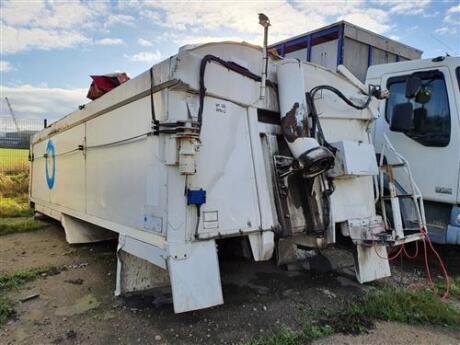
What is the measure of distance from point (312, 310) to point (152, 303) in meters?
1.44

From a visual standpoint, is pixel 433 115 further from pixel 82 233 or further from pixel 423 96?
pixel 82 233

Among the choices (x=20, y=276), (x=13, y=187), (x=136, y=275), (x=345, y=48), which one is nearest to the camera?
(x=136, y=275)

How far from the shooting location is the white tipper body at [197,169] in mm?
2496

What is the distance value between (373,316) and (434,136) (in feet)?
7.75

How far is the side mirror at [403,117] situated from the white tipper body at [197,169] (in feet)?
2.70

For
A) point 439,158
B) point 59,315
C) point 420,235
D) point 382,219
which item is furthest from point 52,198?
point 439,158

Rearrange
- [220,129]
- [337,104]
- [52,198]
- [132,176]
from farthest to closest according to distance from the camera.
→ [52,198]
[337,104]
[132,176]
[220,129]

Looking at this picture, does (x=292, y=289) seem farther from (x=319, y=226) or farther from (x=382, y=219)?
(x=382, y=219)

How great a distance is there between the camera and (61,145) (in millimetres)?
5008

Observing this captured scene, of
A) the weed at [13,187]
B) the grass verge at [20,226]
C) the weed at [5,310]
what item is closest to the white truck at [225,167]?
the weed at [5,310]

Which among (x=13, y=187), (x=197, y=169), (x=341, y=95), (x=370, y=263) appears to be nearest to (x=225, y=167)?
(x=197, y=169)

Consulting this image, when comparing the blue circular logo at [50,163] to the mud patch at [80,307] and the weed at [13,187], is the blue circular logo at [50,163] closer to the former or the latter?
the mud patch at [80,307]

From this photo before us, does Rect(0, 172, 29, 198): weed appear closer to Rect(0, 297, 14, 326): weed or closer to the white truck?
the white truck

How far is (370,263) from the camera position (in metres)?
3.56
